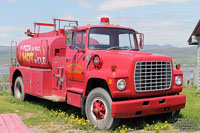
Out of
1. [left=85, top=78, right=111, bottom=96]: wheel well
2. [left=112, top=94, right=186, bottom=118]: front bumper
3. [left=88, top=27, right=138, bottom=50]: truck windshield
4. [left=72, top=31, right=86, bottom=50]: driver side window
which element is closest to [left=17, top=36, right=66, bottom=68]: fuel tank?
[left=72, top=31, right=86, bottom=50]: driver side window

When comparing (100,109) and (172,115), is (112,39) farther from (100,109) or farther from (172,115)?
(172,115)

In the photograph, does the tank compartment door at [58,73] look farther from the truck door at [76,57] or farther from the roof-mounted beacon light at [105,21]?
the roof-mounted beacon light at [105,21]

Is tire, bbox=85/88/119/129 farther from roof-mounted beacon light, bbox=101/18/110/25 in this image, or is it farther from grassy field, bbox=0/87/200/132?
roof-mounted beacon light, bbox=101/18/110/25

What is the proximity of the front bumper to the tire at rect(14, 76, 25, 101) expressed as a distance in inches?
224

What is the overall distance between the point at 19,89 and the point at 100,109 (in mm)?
5906

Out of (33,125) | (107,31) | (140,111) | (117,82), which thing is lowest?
(33,125)

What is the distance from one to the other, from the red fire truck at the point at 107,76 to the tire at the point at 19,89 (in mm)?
1345

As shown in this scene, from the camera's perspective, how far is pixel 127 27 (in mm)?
8008

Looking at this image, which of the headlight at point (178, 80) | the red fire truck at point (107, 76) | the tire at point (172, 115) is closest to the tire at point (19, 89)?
the red fire truck at point (107, 76)

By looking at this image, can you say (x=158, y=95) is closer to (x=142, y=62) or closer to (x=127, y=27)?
(x=142, y=62)

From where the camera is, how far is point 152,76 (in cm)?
641

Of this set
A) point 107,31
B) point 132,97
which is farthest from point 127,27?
point 132,97

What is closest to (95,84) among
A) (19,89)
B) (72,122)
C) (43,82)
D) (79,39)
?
(72,122)

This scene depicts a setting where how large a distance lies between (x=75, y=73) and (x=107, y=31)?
4.69ft
